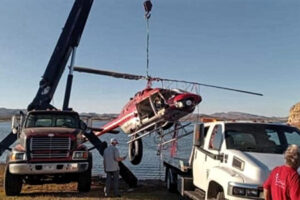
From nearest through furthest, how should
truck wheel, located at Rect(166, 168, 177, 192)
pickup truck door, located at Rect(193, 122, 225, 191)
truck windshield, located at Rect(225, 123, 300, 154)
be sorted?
truck windshield, located at Rect(225, 123, 300, 154) < pickup truck door, located at Rect(193, 122, 225, 191) < truck wheel, located at Rect(166, 168, 177, 192)

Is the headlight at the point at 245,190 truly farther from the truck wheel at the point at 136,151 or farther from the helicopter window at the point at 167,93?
the truck wheel at the point at 136,151

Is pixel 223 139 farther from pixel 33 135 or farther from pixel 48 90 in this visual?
pixel 48 90

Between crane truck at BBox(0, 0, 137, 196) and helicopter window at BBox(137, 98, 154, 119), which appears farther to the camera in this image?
helicopter window at BBox(137, 98, 154, 119)

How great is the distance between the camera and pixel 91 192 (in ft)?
36.2

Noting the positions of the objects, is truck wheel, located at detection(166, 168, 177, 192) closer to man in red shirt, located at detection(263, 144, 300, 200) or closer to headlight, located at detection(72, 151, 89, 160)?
headlight, located at detection(72, 151, 89, 160)

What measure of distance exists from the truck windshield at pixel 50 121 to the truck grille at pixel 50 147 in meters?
0.90

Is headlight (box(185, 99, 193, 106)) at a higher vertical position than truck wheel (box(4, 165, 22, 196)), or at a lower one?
higher

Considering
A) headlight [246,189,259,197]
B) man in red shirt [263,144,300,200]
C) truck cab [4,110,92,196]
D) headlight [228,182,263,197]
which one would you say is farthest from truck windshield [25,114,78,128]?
man in red shirt [263,144,300,200]

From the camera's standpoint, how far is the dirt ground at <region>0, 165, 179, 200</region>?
10.1m

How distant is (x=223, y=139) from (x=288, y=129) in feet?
4.53

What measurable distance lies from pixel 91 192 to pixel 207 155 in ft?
14.6

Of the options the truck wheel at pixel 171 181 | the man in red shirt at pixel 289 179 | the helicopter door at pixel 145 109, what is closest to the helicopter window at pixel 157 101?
the helicopter door at pixel 145 109

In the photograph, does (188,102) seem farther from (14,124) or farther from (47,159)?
(14,124)

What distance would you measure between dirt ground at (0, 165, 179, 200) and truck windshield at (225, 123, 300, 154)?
3.68 metres
